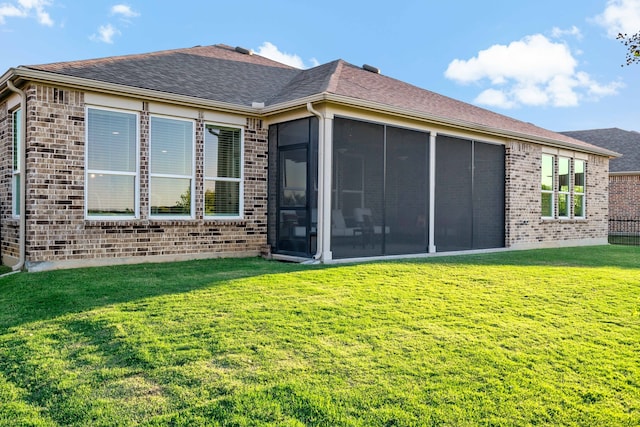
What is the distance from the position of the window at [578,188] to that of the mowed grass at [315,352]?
31.9ft

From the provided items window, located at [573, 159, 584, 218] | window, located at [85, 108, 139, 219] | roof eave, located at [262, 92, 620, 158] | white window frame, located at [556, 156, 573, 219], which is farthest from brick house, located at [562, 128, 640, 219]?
window, located at [85, 108, 139, 219]

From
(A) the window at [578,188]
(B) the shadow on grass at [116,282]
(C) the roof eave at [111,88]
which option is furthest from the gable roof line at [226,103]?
(A) the window at [578,188]

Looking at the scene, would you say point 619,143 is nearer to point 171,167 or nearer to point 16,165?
point 171,167

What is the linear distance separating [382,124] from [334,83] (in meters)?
1.32

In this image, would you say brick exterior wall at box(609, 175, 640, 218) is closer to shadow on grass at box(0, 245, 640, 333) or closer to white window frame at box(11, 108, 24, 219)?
shadow on grass at box(0, 245, 640, 333)

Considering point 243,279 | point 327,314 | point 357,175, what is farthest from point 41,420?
point 357,175

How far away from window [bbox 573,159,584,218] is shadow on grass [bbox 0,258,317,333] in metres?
11.2

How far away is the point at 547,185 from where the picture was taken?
47.8 feet

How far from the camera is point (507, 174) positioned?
13188 millimetres

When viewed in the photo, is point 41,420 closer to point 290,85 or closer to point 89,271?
point 89,271

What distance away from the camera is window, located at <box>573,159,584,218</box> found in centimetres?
1559

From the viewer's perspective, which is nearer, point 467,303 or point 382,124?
point 467,303

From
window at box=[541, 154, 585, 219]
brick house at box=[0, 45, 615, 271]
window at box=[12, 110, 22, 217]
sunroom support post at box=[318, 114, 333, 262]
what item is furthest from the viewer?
window at box=[541, 154, 585, 219]

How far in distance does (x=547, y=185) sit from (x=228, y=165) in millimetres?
9863
